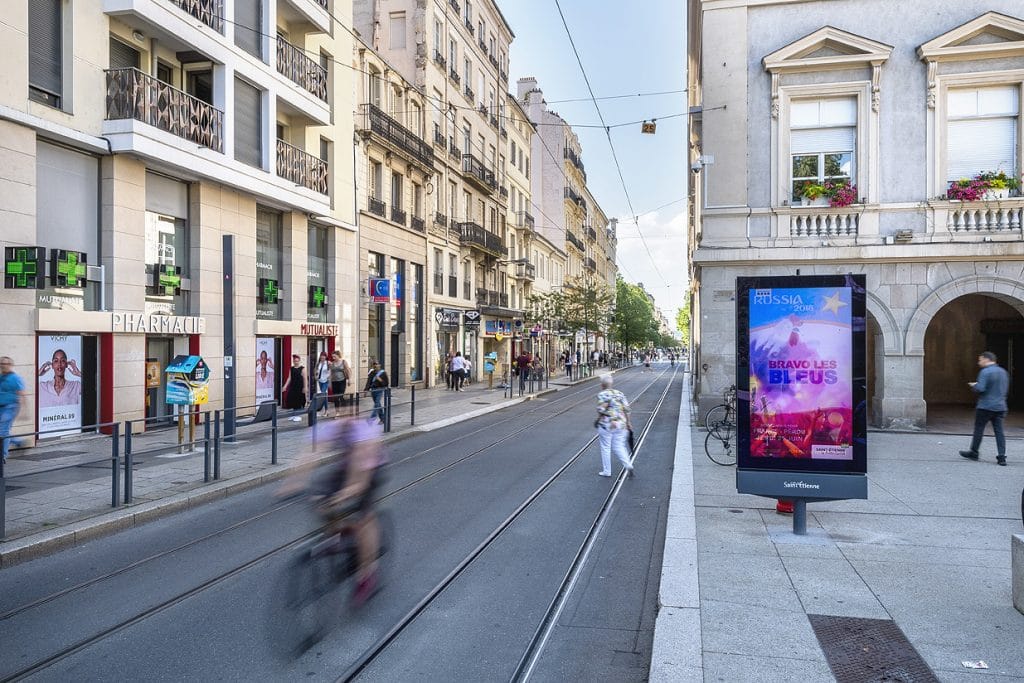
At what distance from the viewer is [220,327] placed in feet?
58.0

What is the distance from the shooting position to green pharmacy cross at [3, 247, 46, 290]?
12.1 meters

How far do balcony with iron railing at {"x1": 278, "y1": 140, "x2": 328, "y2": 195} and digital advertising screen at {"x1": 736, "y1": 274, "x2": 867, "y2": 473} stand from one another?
1644cm

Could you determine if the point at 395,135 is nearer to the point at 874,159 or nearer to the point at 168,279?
the point at 168,279

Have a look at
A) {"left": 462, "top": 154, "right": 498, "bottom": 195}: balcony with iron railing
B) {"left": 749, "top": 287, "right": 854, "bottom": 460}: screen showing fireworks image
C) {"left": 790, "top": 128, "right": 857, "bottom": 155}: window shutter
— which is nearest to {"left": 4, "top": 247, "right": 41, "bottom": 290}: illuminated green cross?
{"left": 749, "top": 287, "right": 854, "bottom": 460}: screen showing fireworks image

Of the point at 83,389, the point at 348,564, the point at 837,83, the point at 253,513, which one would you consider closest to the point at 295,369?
the point at 83,389

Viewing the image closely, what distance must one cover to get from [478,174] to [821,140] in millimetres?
23837

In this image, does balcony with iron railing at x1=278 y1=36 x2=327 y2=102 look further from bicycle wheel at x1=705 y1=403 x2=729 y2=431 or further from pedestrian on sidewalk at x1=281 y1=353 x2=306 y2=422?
bicycle wheel at x1=705 y1=403 x2=729 y2=431

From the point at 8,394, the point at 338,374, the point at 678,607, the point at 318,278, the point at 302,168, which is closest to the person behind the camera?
the point at 678,607

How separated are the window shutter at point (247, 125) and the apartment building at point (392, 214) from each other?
6.43 meters

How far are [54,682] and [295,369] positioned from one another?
45.3ft

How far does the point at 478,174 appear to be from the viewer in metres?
37.9

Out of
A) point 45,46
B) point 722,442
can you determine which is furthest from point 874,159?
point 45,46

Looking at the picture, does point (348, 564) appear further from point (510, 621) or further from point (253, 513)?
point (253, 513)

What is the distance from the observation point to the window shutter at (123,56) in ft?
49.3
